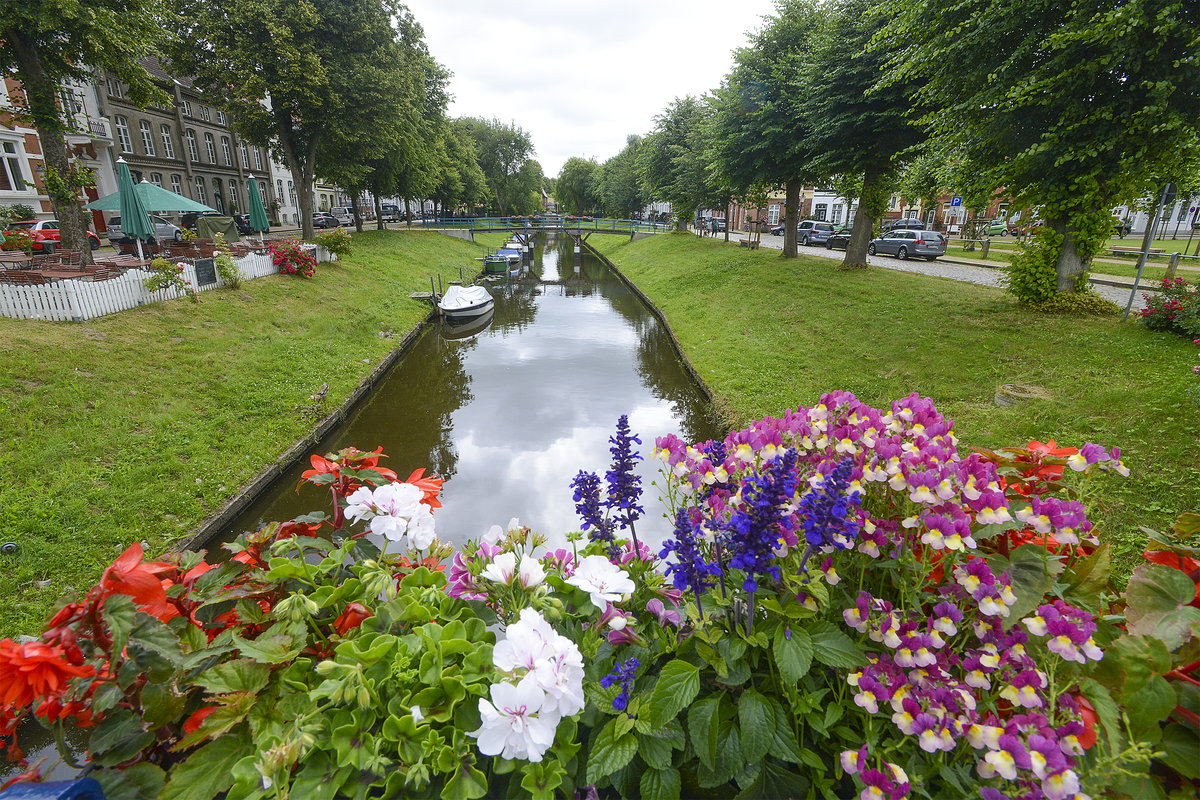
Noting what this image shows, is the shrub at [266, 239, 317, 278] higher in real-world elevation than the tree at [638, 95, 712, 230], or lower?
lower

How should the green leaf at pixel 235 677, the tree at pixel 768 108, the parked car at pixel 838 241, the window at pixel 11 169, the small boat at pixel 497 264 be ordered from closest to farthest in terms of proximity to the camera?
the green leaf at pixel 235 677, the tree at pixel 768 108, the window at pixel 11 169, the small boat at pixel 497 264, the parked car at pixel 838 241

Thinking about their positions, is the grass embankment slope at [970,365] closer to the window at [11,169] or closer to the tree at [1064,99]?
the tree at [1064,99]

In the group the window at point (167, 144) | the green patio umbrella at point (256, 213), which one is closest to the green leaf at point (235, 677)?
the green patio umbrella at point (256, 213)

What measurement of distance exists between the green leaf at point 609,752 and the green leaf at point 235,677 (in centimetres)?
91

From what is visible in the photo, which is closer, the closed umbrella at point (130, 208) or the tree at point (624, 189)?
the closed umbrella at point (130, 208)

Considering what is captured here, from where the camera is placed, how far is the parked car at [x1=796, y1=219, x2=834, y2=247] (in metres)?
34.2

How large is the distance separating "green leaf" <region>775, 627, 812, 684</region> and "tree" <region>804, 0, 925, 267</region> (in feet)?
51.3

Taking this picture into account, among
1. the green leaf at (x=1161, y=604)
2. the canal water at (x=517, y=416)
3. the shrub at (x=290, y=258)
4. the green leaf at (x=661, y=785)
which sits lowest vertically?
the canal water at (x=517, y=416)

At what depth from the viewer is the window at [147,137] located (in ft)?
106

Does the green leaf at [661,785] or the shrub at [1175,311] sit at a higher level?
the shrub at [1175,311]

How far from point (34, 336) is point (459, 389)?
23.2 feet

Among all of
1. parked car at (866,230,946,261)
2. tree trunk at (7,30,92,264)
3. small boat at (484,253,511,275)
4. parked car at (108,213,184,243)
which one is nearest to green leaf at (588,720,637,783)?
tree trunk at (7,30,92,264)

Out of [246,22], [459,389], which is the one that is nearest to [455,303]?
[459,389]

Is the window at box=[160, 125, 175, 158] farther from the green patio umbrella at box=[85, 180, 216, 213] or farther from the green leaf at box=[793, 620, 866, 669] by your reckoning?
the green leaf at box=[793, 620, 866, 669]
